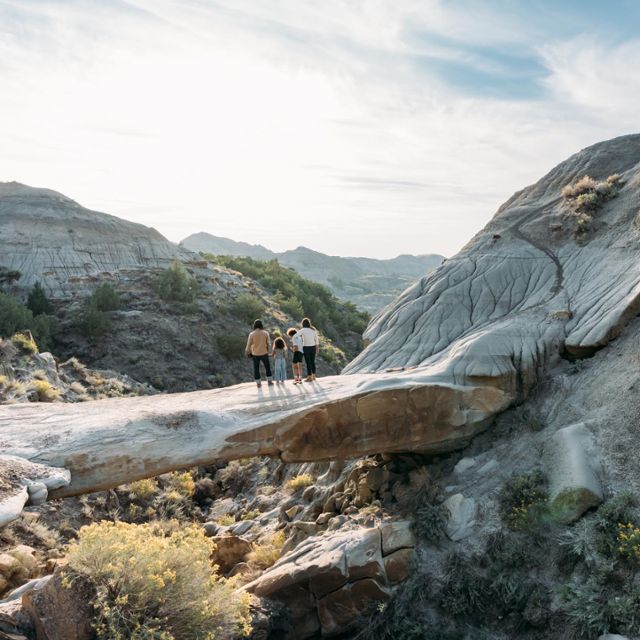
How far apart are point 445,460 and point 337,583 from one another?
3040 millimetres

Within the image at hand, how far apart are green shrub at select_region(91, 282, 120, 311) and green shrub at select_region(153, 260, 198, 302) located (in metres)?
2.54

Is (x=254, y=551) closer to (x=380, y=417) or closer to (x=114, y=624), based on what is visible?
(x=380, y=417)

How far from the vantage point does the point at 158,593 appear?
690cm

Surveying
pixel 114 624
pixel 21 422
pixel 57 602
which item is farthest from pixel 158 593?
pixel 21 422

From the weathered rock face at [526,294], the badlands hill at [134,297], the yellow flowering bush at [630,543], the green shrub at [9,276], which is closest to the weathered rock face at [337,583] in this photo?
the yellow flowering bush at [630,543]

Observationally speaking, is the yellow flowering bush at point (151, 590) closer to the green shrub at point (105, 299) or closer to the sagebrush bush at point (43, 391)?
the sagebrush bush at point (43, 391)

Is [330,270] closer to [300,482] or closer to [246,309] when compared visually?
[246,309]

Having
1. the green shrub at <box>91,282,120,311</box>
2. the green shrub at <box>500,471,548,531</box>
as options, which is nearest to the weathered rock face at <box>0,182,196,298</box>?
the green shrub at <box>91,282,120,311</box>

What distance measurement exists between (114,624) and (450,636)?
4227mm

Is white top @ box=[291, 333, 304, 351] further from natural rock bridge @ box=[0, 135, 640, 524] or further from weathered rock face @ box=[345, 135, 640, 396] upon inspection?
weathered rock face @ box=[345, 135, 640, 396]

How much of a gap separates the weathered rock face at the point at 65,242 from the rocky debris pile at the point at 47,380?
10640 millimetres

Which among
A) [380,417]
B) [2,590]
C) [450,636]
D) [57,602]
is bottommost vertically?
[450,636]

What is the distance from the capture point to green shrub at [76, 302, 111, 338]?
25516 millimetres

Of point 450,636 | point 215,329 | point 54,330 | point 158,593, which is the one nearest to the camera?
point 158,593
